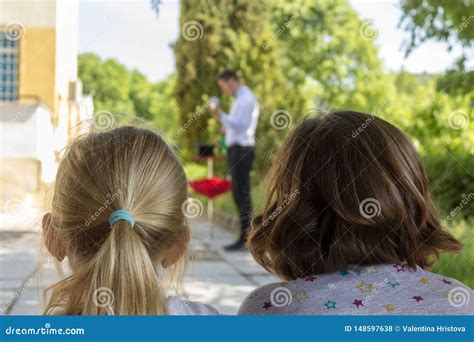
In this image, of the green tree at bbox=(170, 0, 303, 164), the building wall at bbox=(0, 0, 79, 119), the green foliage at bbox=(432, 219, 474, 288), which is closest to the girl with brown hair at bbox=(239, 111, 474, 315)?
the building wall at bbox=(0, 0, 79, 119)

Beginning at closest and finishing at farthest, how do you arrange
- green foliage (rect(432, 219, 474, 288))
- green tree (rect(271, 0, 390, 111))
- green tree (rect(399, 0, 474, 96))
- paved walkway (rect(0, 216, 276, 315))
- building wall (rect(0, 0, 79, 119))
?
building wall (rect(0, 0, 79, 119))
paved walkway (rect(0, 216, 276, 315))
green foliage (rect(432, 219, 474, 288))
green tree (rect(399, 0, 474, 96))
green tree (rect(271, 0, 390, 111))

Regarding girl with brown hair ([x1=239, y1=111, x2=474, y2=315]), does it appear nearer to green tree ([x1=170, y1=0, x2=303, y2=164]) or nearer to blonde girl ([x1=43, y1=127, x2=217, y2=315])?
blonde girl ([x1=43, y1=127, x2=217, y2=315])

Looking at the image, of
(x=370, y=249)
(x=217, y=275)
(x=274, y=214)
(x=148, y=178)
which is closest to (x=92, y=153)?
(x=148, y=178)

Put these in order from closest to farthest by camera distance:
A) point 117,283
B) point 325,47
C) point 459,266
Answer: point 117,283 → point 459,266 → point 325,47

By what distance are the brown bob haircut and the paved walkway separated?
149cm

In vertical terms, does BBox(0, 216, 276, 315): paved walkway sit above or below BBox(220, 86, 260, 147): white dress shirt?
below


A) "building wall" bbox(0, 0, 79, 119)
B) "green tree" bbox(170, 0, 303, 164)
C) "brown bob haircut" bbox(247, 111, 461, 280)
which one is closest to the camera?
"brown bob haircut" bbox(247, 111, 461, 280)

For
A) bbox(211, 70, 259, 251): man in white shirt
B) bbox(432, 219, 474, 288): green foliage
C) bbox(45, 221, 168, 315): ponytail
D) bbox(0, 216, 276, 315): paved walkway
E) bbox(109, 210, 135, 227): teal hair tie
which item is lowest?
bbox(0, 216, 276, 315): paved walkway

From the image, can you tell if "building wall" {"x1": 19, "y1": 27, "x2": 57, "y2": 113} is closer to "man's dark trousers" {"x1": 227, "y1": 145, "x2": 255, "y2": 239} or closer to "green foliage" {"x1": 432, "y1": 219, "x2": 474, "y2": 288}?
"man's dark trousers" {"x1": 227, "y1": 145, "x2": 255, "y2": 239}

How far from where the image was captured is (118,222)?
1.10 meters

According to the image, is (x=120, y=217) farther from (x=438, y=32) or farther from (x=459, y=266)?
(x=438, y=32)

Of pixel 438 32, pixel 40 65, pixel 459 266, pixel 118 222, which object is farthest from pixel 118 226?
pixel 438 32

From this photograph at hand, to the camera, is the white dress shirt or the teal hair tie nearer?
the teal hair tie

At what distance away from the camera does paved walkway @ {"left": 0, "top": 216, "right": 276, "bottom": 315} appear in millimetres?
2900
